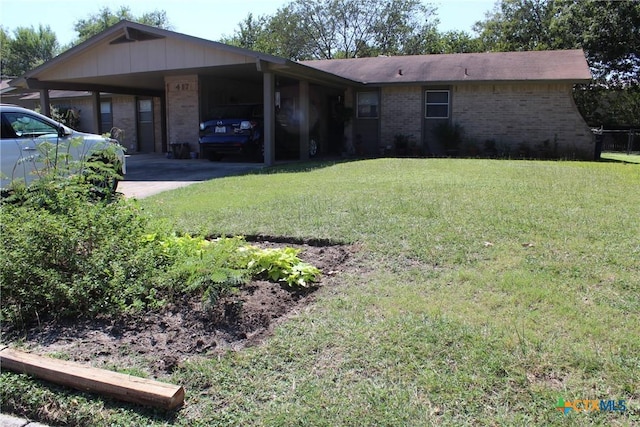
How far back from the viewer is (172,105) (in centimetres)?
1914

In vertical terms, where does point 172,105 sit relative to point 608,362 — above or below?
above

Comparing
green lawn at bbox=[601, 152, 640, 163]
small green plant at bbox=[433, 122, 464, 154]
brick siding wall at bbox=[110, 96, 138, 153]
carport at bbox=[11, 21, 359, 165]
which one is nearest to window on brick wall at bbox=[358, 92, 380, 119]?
carport at bbox=[11, 21, 359, 165]

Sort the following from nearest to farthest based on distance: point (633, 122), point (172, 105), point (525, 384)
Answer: point (525, 384)
point (172, 105)
point (633, 122)

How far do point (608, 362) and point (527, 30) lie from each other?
37030 millimetres

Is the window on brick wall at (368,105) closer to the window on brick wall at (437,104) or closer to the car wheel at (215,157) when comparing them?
the window on brick wall at (437,104)

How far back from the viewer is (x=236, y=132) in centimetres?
1560

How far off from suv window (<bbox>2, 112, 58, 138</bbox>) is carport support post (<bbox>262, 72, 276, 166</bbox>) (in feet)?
22.4

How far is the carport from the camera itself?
48.2ft

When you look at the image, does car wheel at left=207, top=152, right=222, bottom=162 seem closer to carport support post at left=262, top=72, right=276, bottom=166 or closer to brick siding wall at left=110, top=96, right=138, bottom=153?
carport support post at left=262, top=72, right=276, bottom=166

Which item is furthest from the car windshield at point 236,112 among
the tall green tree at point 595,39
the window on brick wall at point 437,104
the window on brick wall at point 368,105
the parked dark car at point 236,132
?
the tall green tree at point 595,39

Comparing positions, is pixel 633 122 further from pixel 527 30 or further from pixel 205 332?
pixel 205 332

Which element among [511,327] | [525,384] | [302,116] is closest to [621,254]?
[511,327]

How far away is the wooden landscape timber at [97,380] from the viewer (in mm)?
2797

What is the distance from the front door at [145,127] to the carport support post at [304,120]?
9.78 meters
